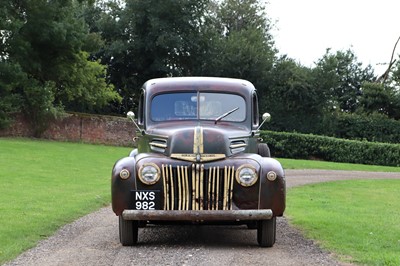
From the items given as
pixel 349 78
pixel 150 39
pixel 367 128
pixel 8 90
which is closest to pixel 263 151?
pixel 8 90

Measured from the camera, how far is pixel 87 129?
4269 centimetres

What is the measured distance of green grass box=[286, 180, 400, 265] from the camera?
868 cm

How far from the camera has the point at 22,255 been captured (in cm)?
832

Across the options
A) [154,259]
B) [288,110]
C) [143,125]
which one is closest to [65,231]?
[143,125]

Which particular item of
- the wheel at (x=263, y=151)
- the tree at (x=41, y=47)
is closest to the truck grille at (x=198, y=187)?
the wheel at (x=263, y=151)

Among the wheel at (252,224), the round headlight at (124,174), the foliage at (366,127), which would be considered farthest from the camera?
the foliage at (366,127)

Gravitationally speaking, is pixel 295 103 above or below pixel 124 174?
above

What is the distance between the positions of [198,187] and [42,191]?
8.23 metres

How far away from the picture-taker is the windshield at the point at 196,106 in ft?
34.7

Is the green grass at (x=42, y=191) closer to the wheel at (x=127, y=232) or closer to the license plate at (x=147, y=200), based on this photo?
the wheel at (x=127, y=232)

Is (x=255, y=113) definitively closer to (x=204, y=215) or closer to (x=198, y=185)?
(x=198, y=185)

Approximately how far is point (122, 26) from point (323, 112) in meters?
17.2

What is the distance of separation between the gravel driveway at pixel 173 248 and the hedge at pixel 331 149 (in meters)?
31.1

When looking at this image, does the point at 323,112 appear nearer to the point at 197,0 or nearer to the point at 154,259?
the point at 197,0
